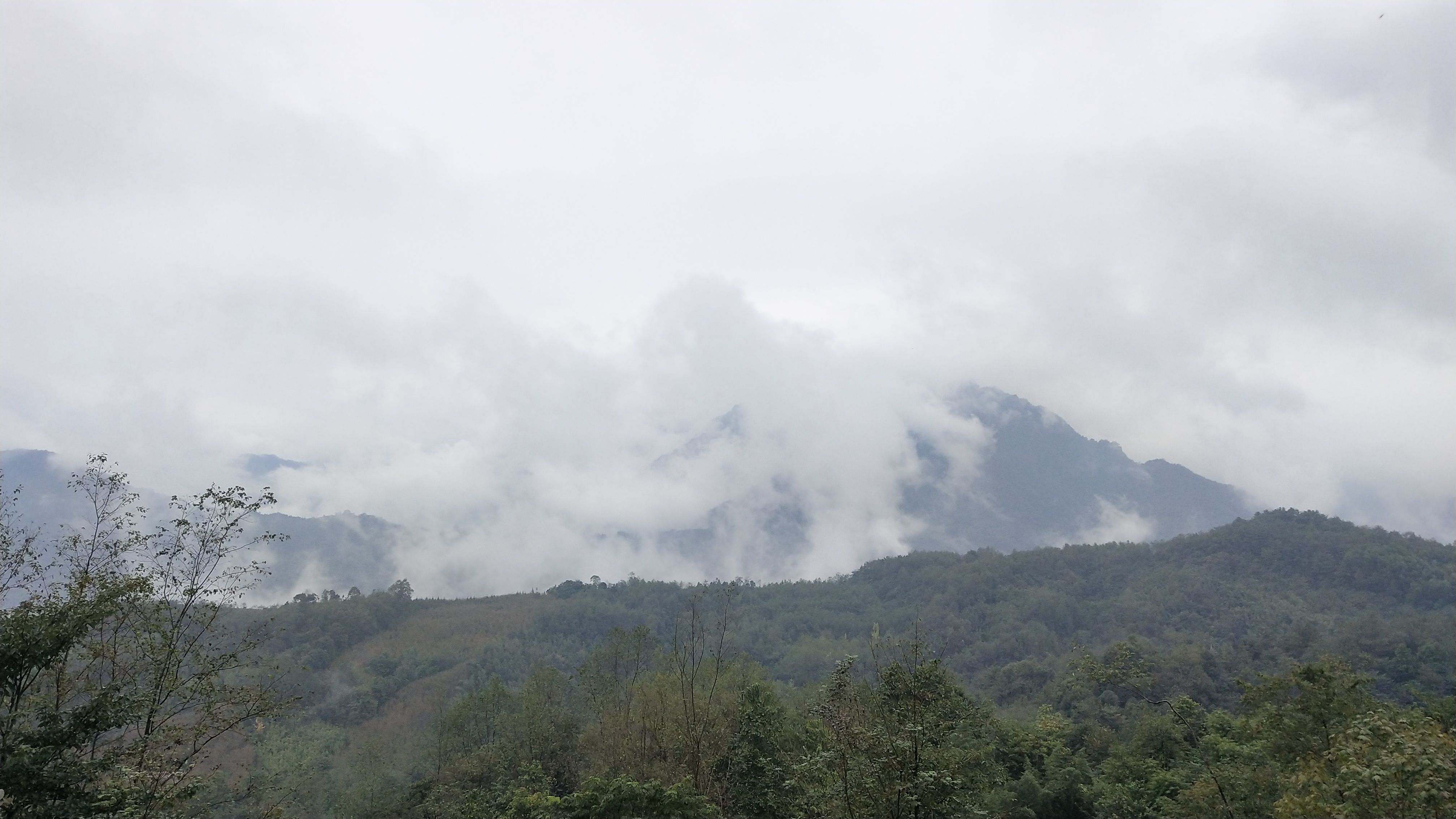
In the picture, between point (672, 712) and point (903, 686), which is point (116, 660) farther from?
point (672, 712)

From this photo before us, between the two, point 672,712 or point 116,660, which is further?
point 672,712

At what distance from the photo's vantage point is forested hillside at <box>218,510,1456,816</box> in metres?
17.0

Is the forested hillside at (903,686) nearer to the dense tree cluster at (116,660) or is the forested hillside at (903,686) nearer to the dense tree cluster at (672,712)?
the dense tree cluster at (672,712)

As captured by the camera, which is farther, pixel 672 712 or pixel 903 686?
pixel 672 712

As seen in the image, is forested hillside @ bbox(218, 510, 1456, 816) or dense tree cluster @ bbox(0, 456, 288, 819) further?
forested hillside @ bbox(218, 510, 1456, 816)

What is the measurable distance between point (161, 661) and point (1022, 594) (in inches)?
6001

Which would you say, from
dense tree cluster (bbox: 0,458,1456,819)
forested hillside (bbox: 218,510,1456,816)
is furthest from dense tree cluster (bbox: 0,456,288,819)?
forested hillside (bbox: 218,510,1456,816)

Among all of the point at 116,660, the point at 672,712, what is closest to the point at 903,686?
the point at 116,660

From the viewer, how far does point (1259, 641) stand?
274 ft

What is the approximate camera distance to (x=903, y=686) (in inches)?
624

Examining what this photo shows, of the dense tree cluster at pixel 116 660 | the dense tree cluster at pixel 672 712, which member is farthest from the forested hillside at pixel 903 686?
the dense tree cluster at pixel 116 660

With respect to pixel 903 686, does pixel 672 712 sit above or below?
below

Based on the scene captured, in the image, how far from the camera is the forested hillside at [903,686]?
669 inches

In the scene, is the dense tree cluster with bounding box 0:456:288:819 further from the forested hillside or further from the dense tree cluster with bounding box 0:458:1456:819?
the forested hillside
